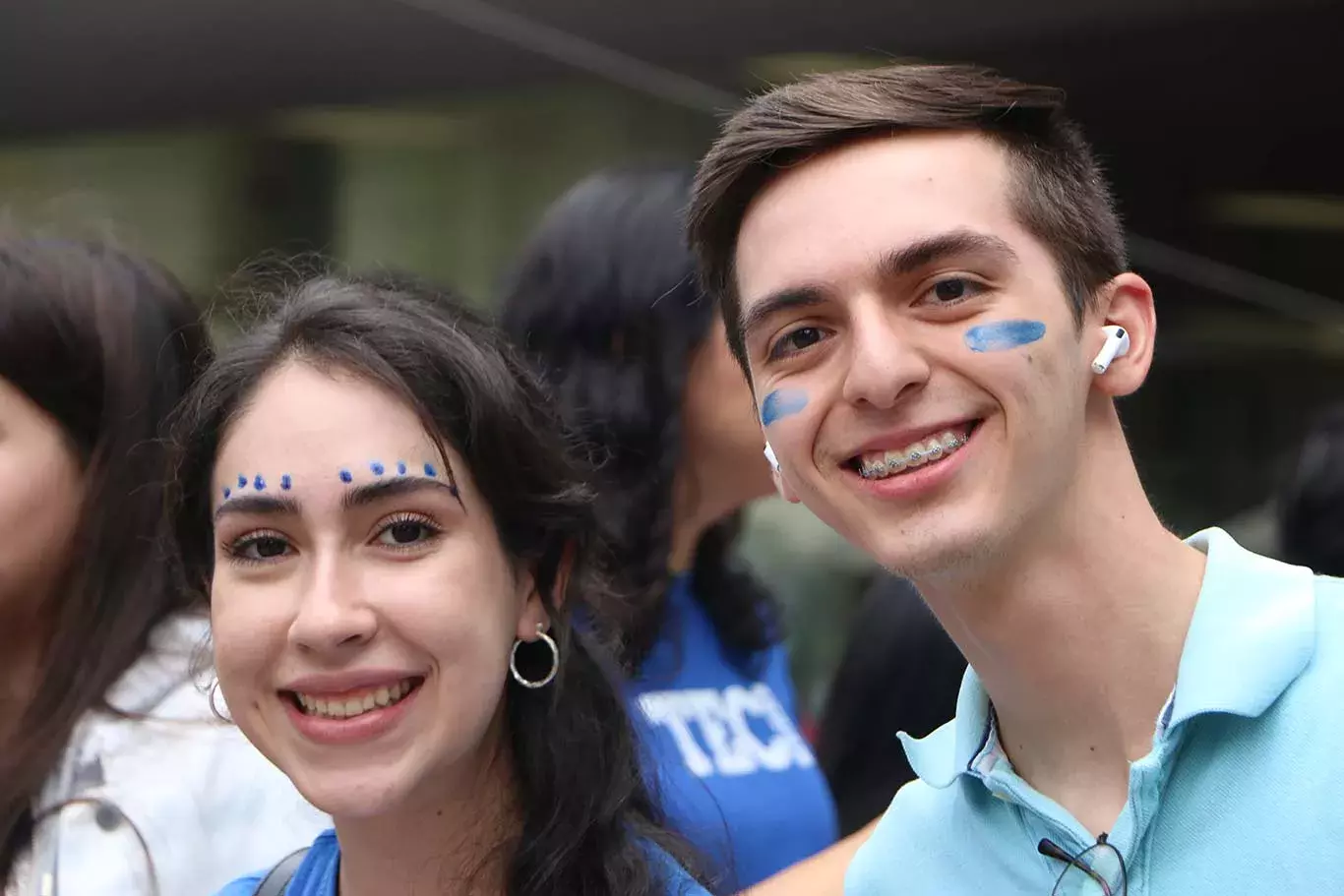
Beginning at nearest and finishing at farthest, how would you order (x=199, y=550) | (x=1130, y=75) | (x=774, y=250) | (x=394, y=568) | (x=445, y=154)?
(x=774, y=250), (x=394, y=568), (x=199, y=550), (x=445, y=154), (x=1130, y=75)

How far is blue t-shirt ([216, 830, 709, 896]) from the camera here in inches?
77.5

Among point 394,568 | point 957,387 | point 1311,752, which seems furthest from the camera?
point 394,568

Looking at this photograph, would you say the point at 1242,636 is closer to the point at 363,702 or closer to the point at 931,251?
the point at 931,251

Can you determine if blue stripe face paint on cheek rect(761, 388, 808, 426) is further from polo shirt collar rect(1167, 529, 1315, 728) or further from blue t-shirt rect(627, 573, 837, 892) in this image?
blue t-shirt rect(627, 573, 837, 892)

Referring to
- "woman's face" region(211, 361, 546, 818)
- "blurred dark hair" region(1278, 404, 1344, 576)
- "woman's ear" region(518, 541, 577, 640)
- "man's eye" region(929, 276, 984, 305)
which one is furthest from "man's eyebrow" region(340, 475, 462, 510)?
"blurred dark hair" region(1278, 404, 1344, 576)

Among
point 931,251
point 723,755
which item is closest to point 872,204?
point 931,251

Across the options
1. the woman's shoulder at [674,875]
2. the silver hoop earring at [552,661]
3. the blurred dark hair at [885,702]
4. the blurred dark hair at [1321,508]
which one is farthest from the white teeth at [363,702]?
the blurred dark hair at [1321,508]

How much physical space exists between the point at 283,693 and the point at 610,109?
110 inches

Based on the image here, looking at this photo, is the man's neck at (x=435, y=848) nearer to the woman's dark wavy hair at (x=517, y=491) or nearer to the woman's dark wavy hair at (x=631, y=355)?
the woman's dark wavy hair at (x=517, y=491)

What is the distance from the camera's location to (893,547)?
5.18 ft

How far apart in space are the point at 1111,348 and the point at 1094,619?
30 cm

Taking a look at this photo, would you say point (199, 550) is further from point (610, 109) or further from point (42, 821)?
point (610, 109)

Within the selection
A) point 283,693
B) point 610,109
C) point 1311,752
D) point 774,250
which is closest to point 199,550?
point 283,693

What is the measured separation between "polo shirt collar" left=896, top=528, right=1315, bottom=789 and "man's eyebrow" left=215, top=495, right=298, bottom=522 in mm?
873
